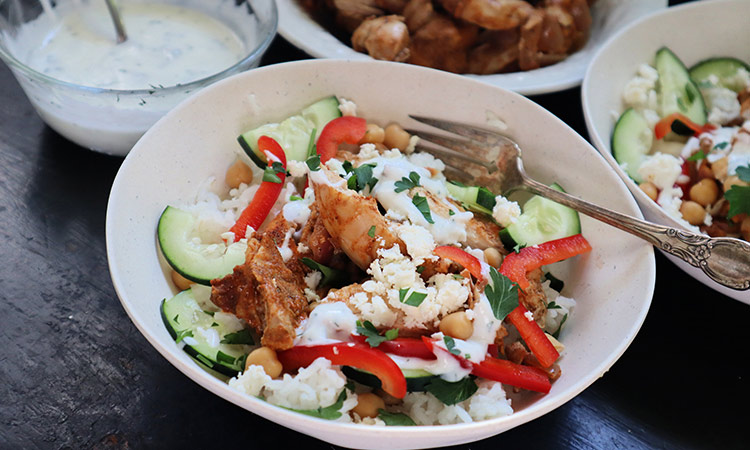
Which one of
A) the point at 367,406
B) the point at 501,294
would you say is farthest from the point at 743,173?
the point at 367,406

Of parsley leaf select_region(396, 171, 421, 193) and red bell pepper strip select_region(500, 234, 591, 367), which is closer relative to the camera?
red bell pepper strip select_region(500, 234, 591, 367)

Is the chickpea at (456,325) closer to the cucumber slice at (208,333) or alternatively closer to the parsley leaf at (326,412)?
the parsley leaf at (326,412)

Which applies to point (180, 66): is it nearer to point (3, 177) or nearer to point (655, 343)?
point (3, 177)

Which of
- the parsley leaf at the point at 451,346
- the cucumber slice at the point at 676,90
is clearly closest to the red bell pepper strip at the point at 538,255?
the parsley leaf at the point at 451,346

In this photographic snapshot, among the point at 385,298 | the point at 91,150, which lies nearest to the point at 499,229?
the point at 385,298

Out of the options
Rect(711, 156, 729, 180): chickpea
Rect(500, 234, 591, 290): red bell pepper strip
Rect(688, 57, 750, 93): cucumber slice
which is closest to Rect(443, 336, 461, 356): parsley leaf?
Rect(500, 234, 591, 290): red bell pepper strip

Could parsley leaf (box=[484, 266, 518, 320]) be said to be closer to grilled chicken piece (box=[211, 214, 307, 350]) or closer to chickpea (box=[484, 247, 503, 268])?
chickpea (box=[484, 247, 503, 268])

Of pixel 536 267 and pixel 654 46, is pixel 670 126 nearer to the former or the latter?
pixel 654 46
